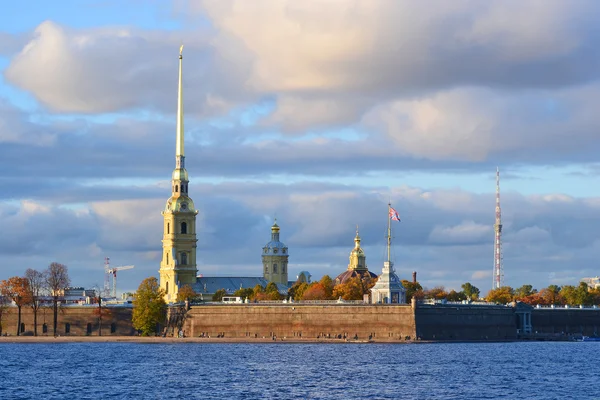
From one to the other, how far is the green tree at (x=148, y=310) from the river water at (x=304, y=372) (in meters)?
19.8

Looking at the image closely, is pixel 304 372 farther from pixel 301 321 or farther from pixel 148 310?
pixel 148 310

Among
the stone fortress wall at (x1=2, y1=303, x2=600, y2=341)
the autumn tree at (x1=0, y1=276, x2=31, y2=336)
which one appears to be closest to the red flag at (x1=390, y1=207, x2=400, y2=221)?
the stone fortress wall at (x1=2, y1=303, x2=600, y2=341)

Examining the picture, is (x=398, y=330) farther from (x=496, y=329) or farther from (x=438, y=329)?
(x=496, y=329)

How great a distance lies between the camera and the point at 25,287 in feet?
646

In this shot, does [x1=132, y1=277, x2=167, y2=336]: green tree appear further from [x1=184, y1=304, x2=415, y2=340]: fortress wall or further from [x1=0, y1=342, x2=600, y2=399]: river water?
[x1=0, y1=342, x2=600, y2=399]: river water

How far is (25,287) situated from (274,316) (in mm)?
40456

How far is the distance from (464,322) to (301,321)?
21.5 metres

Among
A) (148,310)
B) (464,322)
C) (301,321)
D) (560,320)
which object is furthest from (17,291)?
(560,320)

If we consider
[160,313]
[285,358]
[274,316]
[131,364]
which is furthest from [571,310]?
[131,364]

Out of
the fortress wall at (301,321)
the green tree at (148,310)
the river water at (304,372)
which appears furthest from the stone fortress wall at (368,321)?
the river water at (304,372)

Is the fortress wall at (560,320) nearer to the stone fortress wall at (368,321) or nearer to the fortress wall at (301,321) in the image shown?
the stone fortress wall at (368,321)

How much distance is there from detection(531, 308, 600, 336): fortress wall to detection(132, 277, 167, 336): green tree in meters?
53.3

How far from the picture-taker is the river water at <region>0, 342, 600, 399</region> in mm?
99688

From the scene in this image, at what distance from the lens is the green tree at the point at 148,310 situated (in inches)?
7456
